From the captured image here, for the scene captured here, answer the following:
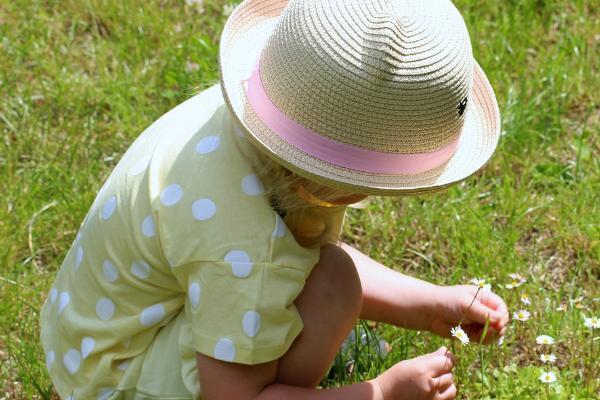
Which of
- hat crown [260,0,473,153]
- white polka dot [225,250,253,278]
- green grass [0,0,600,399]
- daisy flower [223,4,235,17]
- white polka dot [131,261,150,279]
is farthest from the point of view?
daisy flower [223,4,235,17]

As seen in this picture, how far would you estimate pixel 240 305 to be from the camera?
1723mm

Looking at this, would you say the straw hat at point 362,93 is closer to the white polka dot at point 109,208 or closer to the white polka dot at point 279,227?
the white polka dot at point 279,227

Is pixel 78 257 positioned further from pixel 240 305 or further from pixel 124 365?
pixel 240 305

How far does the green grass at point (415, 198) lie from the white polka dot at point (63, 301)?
25 centimetres

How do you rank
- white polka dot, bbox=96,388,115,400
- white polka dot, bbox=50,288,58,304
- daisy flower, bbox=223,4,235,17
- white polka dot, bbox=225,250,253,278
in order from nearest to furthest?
white polka dot, bbox=225,250,253,278 < white polka dot, bbox=96,388,115,400 < white polka dot, bbox=50,288,58,304 < daisy flower, bbox=223,4,235,17

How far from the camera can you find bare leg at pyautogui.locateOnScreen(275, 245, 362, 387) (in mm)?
1865

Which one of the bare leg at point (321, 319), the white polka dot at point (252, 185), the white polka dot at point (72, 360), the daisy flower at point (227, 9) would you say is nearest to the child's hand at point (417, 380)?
the bare leg at point (321, 319)

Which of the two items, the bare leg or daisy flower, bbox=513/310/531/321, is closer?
the bare leg

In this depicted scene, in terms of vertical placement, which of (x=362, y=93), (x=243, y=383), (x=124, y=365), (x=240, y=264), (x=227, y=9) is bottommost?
(x=227, y=9)

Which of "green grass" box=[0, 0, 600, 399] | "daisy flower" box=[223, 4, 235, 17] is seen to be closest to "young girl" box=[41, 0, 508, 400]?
"green grass" box=[0, 0, 600, 399]

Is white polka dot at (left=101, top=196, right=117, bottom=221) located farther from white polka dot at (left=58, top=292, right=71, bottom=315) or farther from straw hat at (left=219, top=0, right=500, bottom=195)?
straw hat at (left=219, top=0, right=500, bottom=195)

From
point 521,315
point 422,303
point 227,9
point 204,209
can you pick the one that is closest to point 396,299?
point 422,303

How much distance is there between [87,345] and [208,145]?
48 centimetres

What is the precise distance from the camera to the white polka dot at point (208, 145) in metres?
1.81
